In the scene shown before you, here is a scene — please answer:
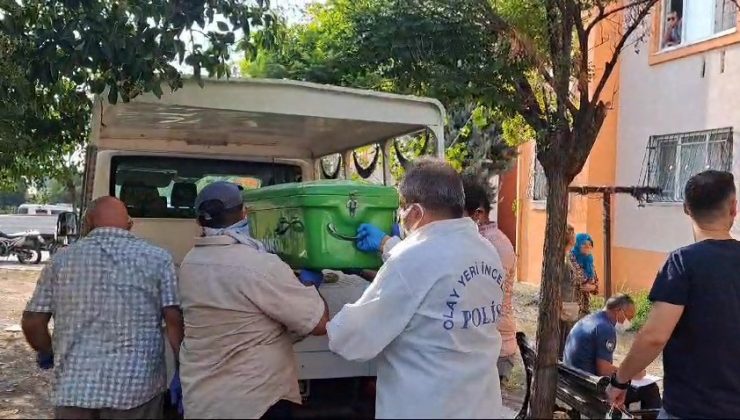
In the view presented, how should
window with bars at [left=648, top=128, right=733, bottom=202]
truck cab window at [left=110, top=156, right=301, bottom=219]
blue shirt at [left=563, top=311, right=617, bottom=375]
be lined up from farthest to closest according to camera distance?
window with bars at [left=648, top=128, right=733, bottom=202], truck cab window at [left=110, top=156, right=301, bottom=219], blue shirt at [left=563, top=311, right=617, bottom=375]

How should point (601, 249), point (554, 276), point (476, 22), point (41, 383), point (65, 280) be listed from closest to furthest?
point (65, 280) → point (554, 276) → point (476, 22) → point (41, 383) → point (601, 249)

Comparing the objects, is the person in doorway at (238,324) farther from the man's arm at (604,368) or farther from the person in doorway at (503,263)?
the man's arm at (604,368)

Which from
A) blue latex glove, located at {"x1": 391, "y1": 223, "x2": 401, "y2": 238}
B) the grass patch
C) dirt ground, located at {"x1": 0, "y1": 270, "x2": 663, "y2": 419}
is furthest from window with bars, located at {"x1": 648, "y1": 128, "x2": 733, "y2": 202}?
blue latex glove, located at {"x1": 391, "y1": 223, "x2": 401, "y2": 238}

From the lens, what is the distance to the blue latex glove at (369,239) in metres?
3.69

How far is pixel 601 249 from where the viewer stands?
13.3m

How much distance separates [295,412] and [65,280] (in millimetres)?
1107

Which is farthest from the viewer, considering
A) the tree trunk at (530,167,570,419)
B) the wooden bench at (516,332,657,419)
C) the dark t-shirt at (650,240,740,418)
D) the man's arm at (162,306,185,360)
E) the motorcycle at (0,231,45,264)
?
the motorcycle at (0,231,45,264)

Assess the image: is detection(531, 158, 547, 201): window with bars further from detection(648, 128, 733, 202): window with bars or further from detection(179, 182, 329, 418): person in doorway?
detection(179, 182, 329, 418): person in doorway

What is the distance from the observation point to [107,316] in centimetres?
309

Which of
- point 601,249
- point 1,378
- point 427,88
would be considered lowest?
point 1,378

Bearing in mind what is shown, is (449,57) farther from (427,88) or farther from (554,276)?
(554,276)

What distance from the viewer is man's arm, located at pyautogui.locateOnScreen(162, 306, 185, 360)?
318 cm

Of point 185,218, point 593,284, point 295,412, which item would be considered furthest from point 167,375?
point 593,284

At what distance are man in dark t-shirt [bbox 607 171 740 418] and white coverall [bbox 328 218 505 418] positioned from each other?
0.73 meters
